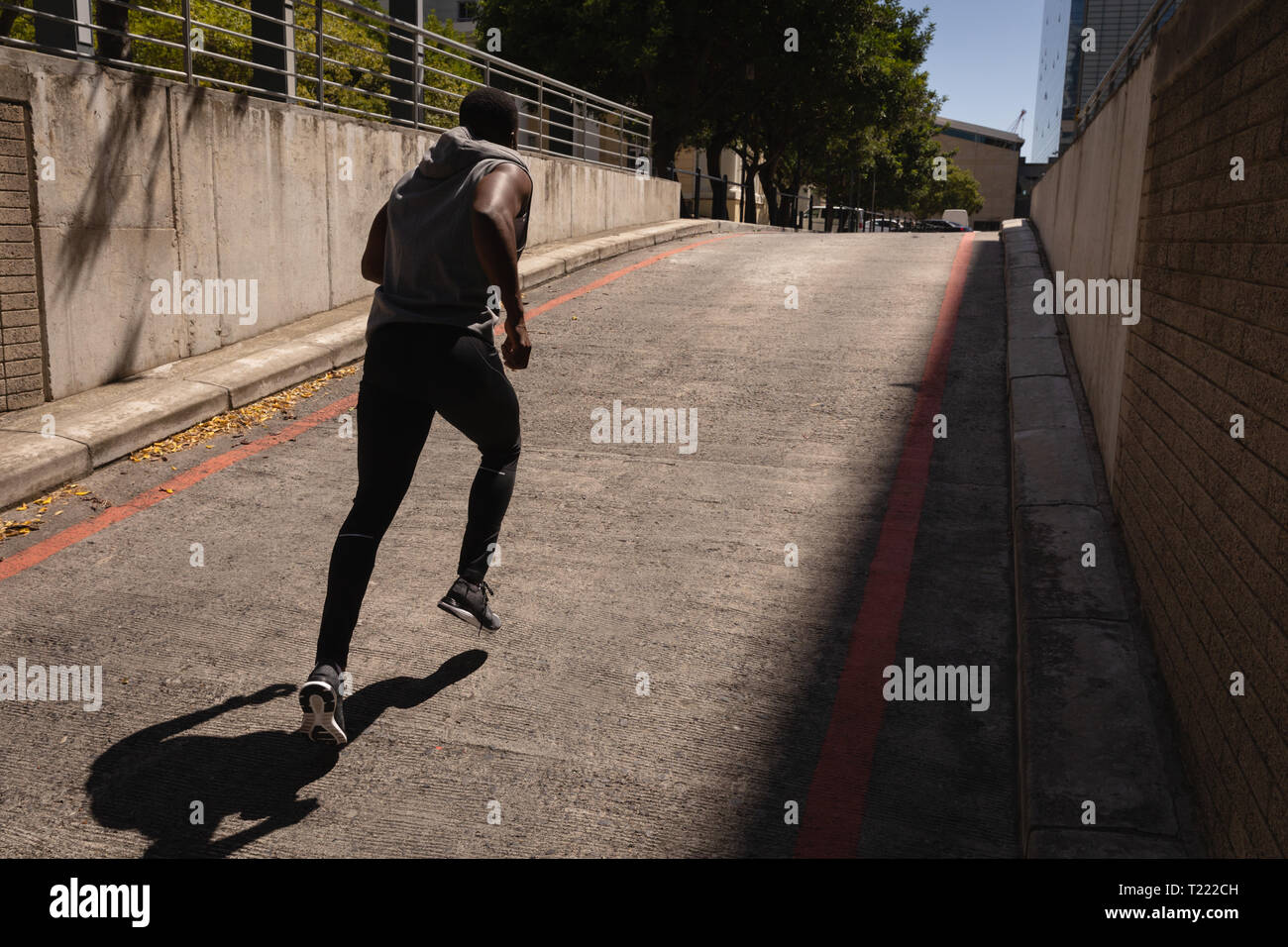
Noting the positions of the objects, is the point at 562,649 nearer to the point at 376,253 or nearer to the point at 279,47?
the point at 376,253

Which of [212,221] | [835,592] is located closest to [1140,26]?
[835,592]

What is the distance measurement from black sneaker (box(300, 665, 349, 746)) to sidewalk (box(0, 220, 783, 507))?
3.40 metres

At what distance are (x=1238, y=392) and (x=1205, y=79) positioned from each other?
59.2 inches

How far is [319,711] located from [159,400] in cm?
470

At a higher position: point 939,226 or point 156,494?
point 939,226

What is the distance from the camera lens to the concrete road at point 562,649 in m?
3.12

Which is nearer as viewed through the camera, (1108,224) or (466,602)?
(466,602)

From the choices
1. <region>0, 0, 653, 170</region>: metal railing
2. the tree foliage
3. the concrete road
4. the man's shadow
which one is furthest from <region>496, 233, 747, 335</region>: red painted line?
the tree foliage

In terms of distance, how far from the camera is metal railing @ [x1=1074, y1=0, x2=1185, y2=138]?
5274mm

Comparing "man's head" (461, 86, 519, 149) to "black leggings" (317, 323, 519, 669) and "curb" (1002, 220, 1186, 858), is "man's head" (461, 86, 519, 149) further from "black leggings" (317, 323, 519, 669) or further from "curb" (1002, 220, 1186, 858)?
"curb" (1002, 220, 1186, 858)

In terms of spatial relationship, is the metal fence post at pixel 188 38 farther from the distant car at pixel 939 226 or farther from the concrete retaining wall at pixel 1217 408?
the distant car at pixel 939 226

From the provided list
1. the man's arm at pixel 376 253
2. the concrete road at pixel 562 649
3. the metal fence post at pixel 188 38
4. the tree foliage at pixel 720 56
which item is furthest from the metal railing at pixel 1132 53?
the tree foliage at pixel 720 56

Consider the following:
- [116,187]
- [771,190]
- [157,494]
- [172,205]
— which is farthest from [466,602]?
[771,190]

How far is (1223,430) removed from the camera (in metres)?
3.12
